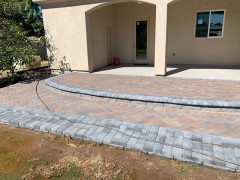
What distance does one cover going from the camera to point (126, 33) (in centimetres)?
1120

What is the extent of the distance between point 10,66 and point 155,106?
21.3 ft

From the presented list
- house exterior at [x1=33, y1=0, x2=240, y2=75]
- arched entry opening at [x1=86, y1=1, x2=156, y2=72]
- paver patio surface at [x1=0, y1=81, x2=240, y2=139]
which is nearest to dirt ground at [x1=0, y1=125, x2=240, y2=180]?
paver patio surface at [x1=0, y1=81, x2=240, y2=139]

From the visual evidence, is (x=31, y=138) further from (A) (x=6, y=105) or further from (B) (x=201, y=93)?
(B) (x=201, y=93)

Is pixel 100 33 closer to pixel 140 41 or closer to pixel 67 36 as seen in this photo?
pixel 67 36

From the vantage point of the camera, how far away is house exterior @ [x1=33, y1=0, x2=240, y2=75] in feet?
27.8

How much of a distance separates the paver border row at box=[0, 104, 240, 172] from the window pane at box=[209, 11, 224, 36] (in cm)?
834

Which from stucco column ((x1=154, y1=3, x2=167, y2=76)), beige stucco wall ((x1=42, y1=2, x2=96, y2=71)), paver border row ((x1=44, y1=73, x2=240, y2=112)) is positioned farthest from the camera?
beige stucco wall ((x1=42, y1=2, x2=96, y2=71))

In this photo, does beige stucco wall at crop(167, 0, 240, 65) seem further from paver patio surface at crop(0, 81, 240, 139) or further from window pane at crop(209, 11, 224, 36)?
paver patio surface at crop(0, 81, 240, 139)

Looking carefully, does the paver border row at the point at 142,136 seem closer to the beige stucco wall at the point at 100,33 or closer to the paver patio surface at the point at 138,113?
the paver patio surface at the point at 138,113

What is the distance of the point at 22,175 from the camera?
2420 millimetres

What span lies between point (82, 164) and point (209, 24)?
9923mm

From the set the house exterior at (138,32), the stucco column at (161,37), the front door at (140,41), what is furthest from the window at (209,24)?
the stucco column at (161,37)

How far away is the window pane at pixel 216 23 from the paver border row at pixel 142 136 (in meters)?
8.34

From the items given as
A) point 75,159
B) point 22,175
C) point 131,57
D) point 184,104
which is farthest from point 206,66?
point 22,175
